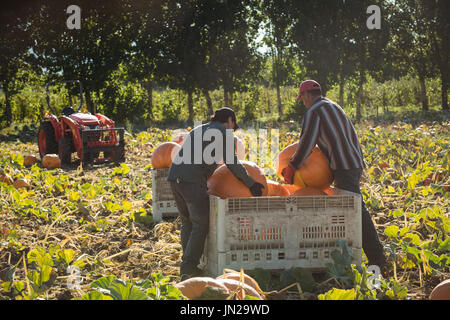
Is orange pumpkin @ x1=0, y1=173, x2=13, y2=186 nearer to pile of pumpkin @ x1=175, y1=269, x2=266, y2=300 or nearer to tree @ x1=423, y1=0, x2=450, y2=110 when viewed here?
pile of pumpkin @ x1=175, y1=269, x2=266, y2=300

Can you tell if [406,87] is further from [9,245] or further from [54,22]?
[9,245]

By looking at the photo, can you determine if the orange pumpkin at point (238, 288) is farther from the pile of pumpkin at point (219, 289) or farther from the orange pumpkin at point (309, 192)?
the orange pumpkin at point (309, 192)

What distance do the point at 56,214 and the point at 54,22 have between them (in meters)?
Answer: 15.8

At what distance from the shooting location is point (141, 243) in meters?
4.94

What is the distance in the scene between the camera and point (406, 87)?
1158 inches

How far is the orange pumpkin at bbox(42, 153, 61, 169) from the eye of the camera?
31.9 feet

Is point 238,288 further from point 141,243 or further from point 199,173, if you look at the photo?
point 141,243

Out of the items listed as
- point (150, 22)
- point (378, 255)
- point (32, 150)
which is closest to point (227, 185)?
point (378, 255)

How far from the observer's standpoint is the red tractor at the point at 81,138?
9.93 m

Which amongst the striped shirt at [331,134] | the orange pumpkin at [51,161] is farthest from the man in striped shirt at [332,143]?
the orange pumpkin at [51,161]

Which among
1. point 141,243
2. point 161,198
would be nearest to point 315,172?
point 141,243

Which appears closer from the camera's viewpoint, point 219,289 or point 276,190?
point 219,289

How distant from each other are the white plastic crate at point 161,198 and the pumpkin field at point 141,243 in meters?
0.11

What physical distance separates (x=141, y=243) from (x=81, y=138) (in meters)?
5.43
